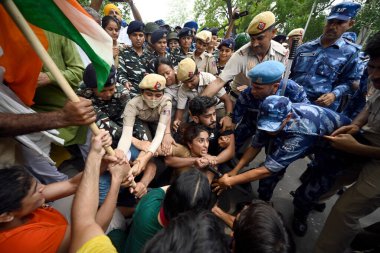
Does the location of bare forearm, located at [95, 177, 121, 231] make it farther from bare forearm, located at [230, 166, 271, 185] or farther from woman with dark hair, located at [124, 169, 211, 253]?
bare forearm, located at [230, 166, 271, 185]

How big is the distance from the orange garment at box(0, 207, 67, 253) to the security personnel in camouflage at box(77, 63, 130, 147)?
3.95ft

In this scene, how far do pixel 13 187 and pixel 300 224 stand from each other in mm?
2634

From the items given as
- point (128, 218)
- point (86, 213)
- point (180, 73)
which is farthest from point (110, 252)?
point (180, 73)

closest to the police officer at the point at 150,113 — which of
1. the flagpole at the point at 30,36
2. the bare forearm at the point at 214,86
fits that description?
the bare forearm at the point at 214,86

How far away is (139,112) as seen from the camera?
272 cm

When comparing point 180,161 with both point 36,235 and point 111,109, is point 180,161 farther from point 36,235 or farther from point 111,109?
point 36,235

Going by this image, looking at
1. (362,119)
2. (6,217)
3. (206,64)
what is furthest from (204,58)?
(6,217)

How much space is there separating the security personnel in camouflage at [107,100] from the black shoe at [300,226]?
2.20 meters

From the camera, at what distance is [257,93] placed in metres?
2.37

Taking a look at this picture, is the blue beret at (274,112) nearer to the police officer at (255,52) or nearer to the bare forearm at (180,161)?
the bare forearm at (180,161)

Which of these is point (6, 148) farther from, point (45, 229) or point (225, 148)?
point (225, 148)

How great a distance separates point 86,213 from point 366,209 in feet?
6.88

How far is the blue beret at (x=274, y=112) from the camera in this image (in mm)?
1883

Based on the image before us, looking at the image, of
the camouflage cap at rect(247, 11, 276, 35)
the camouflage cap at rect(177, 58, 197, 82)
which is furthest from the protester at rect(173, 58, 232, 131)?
the camouflage cap at rect(247, 11, 276, 35)
